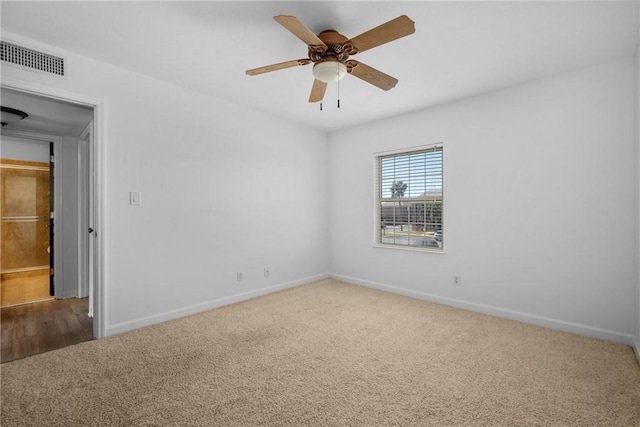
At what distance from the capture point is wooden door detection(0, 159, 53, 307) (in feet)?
16.8

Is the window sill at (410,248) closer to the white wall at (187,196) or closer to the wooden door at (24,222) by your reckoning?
the white wall at (187,196)

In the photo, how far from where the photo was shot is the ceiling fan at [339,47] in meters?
1.81

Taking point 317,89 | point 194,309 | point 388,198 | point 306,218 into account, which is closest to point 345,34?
point 317,89

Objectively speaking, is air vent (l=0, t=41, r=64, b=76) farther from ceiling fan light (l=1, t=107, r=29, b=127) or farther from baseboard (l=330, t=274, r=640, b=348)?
baseboard (l=330, t=274, r=640, b=348)

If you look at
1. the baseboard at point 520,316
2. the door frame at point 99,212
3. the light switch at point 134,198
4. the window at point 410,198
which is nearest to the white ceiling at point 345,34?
the door frame at point 99,212

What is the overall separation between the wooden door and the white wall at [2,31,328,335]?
3.22 meters

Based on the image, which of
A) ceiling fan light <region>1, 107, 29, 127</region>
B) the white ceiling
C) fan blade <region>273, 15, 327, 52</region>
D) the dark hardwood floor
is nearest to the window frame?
the white ceiling

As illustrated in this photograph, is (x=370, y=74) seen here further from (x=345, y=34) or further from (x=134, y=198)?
(x=134, y=198)

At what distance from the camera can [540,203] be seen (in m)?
3.05

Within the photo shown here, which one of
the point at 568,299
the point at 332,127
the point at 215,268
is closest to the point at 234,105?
the point at 332,127

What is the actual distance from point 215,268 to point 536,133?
12.5 ft

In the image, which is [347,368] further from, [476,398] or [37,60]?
[37,60]

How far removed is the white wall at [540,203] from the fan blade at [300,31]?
232cm

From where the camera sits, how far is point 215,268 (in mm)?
3625
